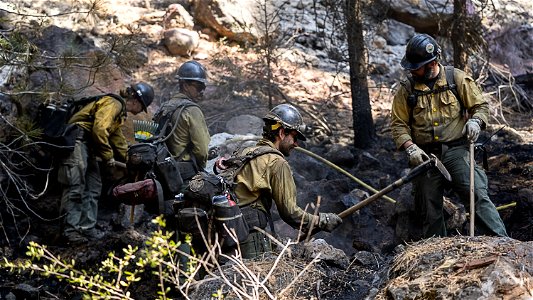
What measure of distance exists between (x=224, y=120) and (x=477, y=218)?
5653 millimetres

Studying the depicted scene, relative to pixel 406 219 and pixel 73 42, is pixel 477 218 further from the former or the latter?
pixel 73 42

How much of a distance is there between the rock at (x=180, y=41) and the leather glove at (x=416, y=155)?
25.6 ft

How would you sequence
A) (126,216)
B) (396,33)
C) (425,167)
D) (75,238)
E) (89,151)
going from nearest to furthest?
1. (425,167)
2. (75,238)
3. (89,151)
4. (126,216)
5. (396,33)

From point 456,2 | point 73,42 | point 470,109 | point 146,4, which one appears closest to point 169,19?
point 146,4

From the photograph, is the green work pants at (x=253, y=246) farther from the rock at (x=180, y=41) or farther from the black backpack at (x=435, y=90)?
the rock at (x=180, y=41)

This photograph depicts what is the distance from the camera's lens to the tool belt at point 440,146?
256 inches

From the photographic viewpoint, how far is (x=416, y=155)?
6.33 m

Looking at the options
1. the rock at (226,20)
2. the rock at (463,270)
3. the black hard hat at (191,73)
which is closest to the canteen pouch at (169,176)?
the black hard hat at (191,73)

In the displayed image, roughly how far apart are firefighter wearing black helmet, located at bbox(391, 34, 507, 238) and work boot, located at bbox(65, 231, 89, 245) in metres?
3.96

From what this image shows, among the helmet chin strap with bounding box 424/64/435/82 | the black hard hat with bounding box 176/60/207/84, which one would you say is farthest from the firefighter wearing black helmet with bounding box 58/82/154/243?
the helmet chin strap with bounding box 424/64/435/82

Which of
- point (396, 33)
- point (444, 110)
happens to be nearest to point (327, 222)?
point (444, 110)

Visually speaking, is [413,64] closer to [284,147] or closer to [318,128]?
[284,147]

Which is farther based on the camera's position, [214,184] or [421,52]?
[421,52]

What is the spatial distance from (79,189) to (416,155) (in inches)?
163
